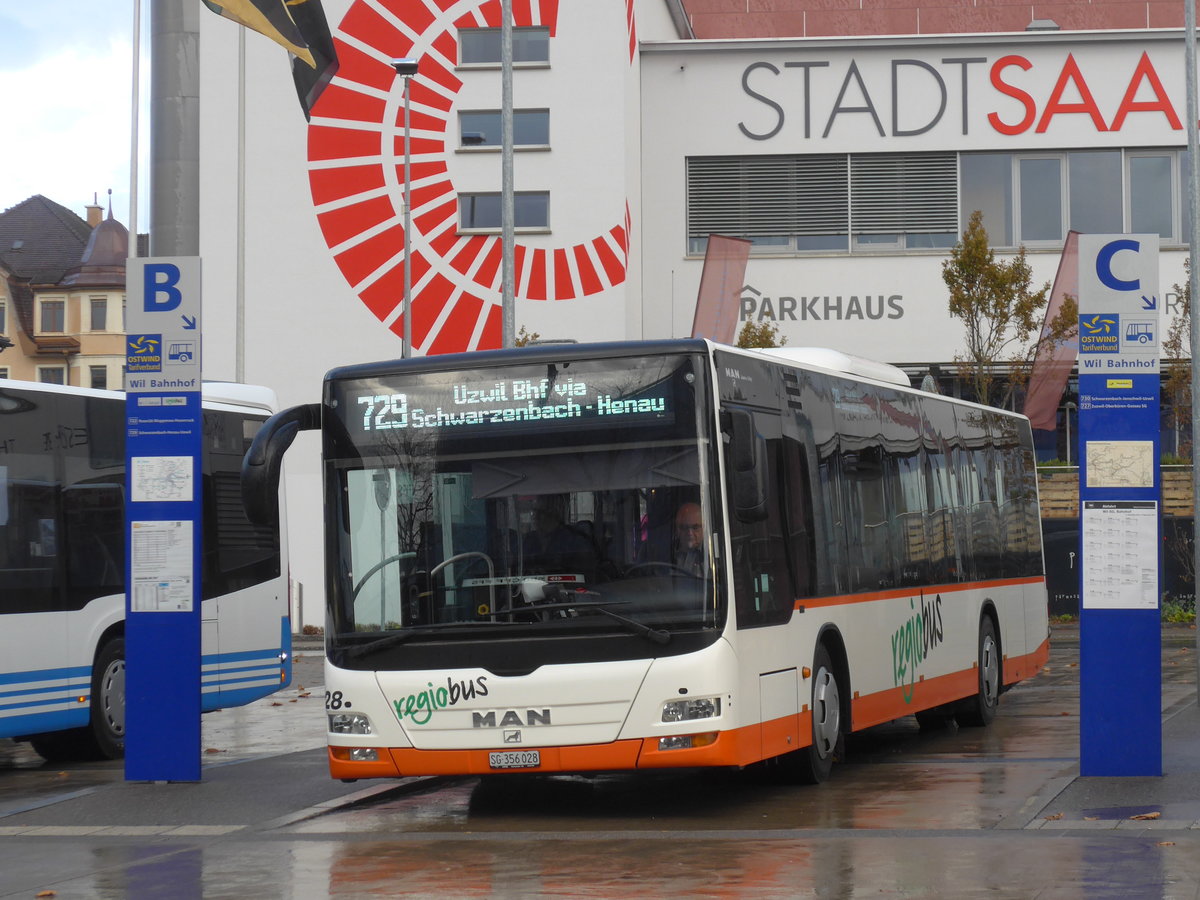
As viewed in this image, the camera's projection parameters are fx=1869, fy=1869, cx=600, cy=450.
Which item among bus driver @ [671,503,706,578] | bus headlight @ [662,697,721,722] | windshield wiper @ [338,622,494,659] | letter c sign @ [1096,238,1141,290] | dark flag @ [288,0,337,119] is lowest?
bus headlight @ [662,697,721,722]

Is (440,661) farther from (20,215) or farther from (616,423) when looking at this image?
(20,215)

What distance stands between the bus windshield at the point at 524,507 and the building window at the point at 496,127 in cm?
2982

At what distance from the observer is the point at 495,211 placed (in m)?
40.7

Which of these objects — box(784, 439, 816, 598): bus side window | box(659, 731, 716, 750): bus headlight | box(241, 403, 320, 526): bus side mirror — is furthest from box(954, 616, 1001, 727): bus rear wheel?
box(241, 403, 320, 526): bus side mirror

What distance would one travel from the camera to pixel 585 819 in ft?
36.7

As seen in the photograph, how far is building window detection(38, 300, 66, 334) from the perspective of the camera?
A: 102 m

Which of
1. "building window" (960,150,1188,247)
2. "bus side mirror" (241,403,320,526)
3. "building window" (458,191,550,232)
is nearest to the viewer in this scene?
"bus side mirror" (241,403,320,526)

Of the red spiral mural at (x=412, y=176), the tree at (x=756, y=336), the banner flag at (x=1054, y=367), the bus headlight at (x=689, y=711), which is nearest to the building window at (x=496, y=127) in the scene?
the red spiral mural at (x=412, y=176)

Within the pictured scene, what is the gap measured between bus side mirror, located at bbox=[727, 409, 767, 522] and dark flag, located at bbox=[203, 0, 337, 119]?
54.9ft

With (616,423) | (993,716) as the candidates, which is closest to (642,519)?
(616,423)

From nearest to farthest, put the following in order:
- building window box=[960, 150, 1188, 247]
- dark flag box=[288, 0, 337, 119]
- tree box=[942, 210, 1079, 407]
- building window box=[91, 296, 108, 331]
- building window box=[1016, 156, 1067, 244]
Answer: tree box=[942, 210, 1079, 407] → dark flag box=[288, 0, 337, 119] → building window box=[960, 150, 1188, 247] → building window box=[1016, 156, 1067, 244] → building window box=[91, 296, 108, 331]

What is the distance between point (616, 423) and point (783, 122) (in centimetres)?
3025

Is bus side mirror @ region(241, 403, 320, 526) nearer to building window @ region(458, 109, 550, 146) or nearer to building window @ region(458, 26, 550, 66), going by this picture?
building window @ region(458, 109, 550, 146)

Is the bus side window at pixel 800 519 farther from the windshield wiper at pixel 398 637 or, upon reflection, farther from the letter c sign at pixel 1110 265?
the windshield wiper at pixel 398 637
